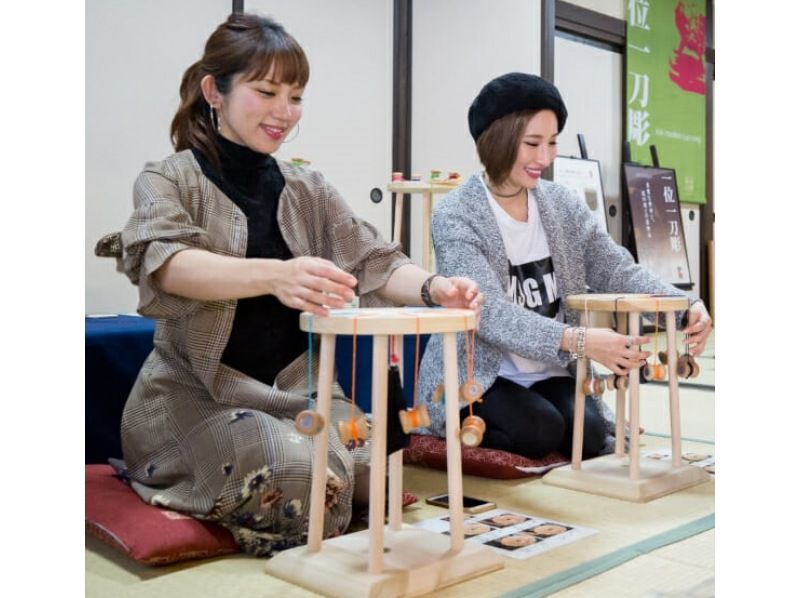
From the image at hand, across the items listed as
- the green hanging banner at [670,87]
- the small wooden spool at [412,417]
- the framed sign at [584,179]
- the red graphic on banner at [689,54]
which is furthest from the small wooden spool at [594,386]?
the red graphic on banner at [689,54]

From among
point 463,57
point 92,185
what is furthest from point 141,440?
point 463,57

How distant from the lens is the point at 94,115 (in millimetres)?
3496

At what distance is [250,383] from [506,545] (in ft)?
1.90

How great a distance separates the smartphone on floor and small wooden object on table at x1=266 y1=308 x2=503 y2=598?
0.36m

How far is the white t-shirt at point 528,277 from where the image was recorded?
235 cm

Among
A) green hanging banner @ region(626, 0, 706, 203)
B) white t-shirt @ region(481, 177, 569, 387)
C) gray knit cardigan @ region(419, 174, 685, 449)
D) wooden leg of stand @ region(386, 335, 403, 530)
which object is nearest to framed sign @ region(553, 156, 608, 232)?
green hanging banner @ region(626, 0, 706, 203)

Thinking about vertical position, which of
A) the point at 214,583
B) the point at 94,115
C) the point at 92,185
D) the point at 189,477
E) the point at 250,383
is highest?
the point at 94,115

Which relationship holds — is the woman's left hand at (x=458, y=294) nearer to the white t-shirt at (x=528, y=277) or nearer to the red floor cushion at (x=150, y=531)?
the red floor cushion at (x=150, y=531)

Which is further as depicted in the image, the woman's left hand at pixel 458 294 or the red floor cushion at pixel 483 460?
the red floor cushion at pixel 483 460

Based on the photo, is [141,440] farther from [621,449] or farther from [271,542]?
[621,449]

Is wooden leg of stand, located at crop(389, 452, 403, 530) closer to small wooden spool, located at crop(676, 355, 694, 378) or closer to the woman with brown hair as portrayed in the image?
the woman with brown hair

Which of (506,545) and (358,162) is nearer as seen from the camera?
(506,545)

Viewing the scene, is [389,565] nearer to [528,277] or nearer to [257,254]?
[257,254]
